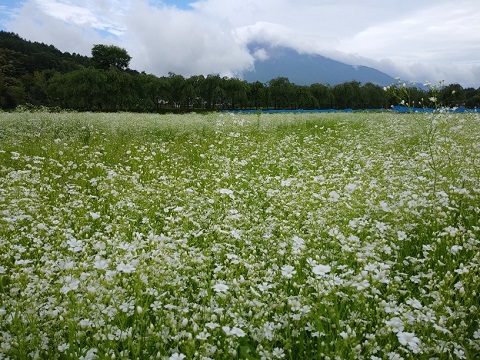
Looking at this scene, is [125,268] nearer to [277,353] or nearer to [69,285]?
[69,285]

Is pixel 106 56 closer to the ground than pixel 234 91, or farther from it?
farther from it

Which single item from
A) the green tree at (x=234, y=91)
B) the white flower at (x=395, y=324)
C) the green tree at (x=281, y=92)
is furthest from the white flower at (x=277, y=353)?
the green tree at (x=281, y=92)

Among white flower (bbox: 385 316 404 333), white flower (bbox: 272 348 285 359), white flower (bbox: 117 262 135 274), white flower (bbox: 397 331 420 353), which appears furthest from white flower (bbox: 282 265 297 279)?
white flower (bbox: 117 262 135 274)

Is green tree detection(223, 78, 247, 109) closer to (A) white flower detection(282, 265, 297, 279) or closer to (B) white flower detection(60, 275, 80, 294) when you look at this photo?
(A) white flower detection(282, 265, 297, 279)

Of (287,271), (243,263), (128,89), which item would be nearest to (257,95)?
(128,89)

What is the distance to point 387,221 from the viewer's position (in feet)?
16.2

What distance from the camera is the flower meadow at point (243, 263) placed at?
2.67 meters

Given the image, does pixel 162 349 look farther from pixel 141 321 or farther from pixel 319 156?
pixel 319 156

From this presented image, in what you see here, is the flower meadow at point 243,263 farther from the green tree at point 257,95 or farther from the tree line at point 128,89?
the green tree at point 257,95

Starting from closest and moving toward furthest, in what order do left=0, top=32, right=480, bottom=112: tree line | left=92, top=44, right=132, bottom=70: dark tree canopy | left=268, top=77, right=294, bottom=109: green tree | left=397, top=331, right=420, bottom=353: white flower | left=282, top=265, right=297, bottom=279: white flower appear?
1. left=397, top=331, right=420, bottom=353: white flower
2. left=282, top=265, right=297, bottom=279: white flower
3. left=0, top=32, right=480, bottom=112: tree line
4. left=92, top=44, right=132, bottom=70: dark tree canopy
5. left=268, top=77, right=294, bottom=109: green tree

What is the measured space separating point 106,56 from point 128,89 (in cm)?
2712

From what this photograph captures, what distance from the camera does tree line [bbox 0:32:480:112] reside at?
212 ft

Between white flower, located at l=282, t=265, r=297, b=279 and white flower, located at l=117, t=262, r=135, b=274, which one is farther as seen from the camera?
white flower, located at l=282, t=265, r=297, b=279

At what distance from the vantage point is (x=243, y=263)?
3.55 metres
